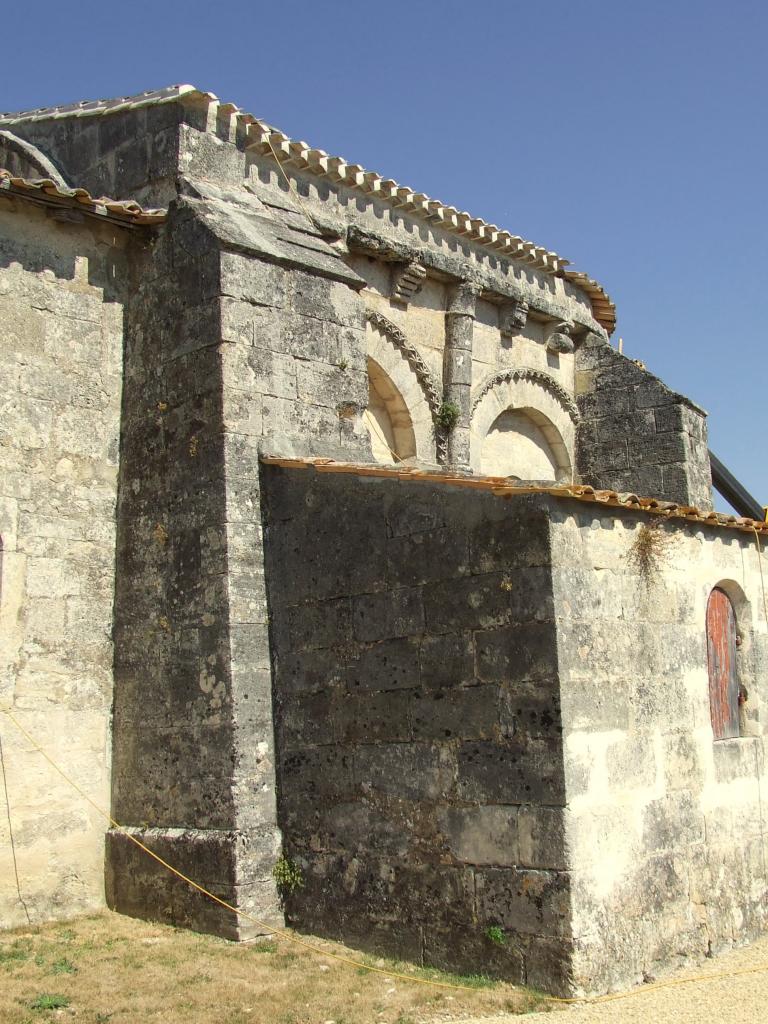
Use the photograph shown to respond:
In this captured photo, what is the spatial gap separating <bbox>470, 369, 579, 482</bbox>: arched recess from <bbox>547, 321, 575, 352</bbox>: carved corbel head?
1.28 feet

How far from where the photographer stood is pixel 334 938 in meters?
6.41

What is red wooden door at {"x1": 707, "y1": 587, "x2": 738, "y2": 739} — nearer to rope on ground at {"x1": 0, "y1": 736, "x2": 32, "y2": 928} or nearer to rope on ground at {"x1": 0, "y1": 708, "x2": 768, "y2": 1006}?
rope on ground at {"x1": 0, "y1": 708, "x2": 768, "y2": 1006}

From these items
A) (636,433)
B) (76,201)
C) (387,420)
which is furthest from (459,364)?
(76,201)

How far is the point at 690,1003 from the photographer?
5.47 meters

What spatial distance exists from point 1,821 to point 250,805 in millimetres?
1494

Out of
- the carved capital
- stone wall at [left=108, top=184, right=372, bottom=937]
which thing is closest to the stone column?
the carved capital

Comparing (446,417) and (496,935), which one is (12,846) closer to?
(496,935)

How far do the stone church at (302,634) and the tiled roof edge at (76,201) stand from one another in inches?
0.8

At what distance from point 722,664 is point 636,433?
17.5ft

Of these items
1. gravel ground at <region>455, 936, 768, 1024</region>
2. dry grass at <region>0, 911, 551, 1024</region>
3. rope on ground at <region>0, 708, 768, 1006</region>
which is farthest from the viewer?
rope on ground at <region>0, 708, 768, 1006</region>

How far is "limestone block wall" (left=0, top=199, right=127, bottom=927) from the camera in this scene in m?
6.95

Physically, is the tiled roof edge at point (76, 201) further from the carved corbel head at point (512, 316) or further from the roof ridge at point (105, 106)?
the carved corbel head at point (512, 316)

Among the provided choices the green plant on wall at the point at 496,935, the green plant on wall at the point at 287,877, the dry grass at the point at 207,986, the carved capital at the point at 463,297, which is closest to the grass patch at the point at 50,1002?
the dry grass at the point at 207,986

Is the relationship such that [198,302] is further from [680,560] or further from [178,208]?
[680,560]
